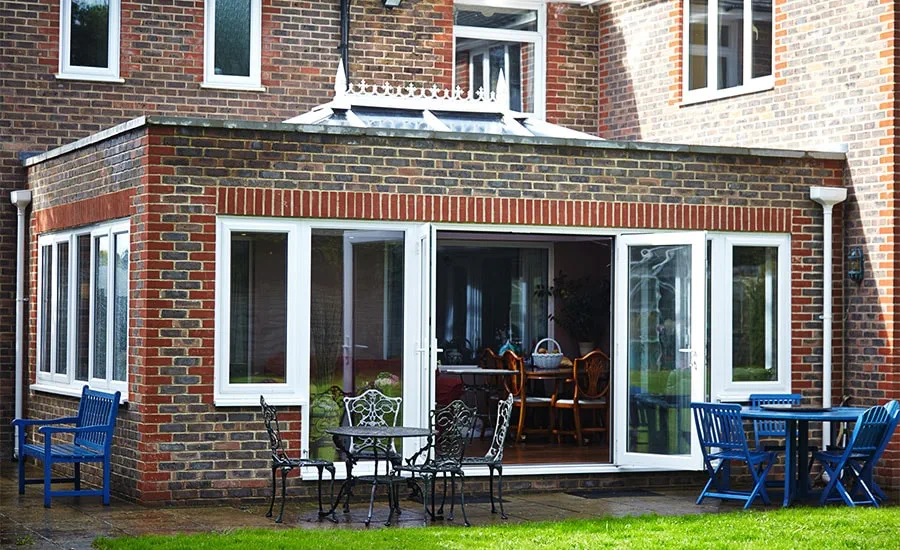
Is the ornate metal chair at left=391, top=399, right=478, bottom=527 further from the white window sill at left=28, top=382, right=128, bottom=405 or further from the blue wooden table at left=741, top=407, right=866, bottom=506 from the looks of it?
the white window sill at left=28, top=382, right=128, bottom=405

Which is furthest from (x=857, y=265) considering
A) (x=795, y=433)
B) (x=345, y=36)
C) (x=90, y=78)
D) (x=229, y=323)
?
(x=90, y=78)

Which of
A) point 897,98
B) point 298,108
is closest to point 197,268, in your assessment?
point 298,108

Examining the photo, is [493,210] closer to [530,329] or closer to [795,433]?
[795,433]

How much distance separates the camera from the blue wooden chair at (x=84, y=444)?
11953 millimetres

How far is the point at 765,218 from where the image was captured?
13.8 metres

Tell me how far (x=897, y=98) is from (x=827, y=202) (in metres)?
1.16

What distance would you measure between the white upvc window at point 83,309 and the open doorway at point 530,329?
13.4 feet

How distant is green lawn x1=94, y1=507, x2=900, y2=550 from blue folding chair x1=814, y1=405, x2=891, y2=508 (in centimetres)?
82

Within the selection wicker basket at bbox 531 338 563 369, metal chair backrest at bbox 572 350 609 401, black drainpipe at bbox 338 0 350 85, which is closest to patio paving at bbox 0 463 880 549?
metal chair backrest at bbox 572 350 609 401

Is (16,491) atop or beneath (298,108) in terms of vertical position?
beneath

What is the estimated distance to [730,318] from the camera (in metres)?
13.6

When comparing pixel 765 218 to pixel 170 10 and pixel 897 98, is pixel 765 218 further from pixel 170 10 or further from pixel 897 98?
pixel 170 10

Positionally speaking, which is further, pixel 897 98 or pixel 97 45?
pixel 97 45

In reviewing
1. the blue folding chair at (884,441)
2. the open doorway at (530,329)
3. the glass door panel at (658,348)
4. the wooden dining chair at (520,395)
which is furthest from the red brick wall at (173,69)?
the blue folding chair at (884,441)
